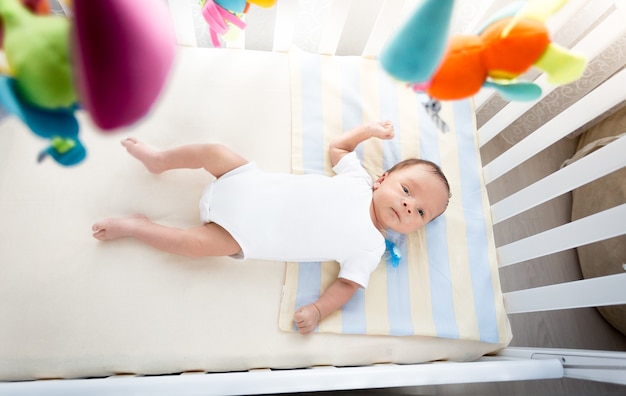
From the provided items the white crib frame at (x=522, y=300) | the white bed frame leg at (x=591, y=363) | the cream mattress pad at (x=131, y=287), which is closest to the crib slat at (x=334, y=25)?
the white crib frame at (x=522, y=300)

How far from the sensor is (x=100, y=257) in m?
1.08

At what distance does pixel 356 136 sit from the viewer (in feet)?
4.10

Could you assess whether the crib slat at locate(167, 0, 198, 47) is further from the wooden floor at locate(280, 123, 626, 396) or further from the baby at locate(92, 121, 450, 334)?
the wooden floor at locate(280, 123, 626, 396)

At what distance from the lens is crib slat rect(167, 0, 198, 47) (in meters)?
1.14

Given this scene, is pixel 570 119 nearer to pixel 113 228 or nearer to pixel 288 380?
pixel 288 380

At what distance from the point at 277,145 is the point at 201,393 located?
25.2 inches

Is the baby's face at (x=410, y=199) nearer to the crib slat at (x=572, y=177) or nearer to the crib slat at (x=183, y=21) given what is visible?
the crib slat at (x=572, y=177)

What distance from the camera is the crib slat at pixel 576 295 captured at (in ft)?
3.07

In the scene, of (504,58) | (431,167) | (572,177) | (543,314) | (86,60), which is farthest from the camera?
(543,314)

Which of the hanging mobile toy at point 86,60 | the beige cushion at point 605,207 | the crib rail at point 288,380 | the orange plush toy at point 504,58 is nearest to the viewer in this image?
the hanging mobile toy at point 86,60

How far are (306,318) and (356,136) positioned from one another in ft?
1.55

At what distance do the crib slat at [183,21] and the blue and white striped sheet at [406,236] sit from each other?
275mm

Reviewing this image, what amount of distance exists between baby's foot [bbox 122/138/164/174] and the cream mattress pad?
1.6 inches

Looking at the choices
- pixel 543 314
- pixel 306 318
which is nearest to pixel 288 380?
pixel 306 318
